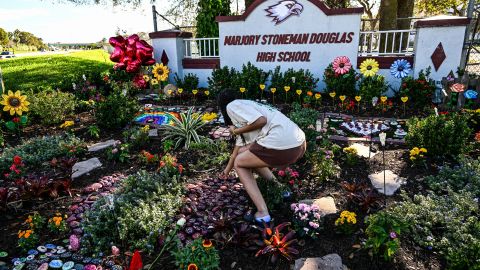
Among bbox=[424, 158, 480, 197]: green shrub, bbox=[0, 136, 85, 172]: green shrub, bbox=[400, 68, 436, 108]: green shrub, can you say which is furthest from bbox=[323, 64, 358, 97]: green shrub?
bbox=[0, 136, 85, 172]: green shrub

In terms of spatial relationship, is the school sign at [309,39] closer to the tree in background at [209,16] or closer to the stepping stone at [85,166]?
the tree in background at [209,16]

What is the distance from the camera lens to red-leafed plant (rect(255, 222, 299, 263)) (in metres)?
2.61

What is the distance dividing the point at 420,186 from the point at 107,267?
3146mm

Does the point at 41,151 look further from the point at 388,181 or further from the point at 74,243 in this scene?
the point at 388,181

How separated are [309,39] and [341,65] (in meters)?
1.04

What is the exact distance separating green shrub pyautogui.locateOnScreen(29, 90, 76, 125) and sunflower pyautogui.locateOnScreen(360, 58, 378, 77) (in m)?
5.70

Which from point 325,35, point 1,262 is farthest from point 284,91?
point 1,262

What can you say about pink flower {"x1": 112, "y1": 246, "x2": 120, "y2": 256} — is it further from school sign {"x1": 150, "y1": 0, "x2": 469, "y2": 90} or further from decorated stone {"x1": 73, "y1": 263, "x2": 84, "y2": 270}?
school sign {"x1": 150, "y1": 0, "x2": 469, "y2": 90}

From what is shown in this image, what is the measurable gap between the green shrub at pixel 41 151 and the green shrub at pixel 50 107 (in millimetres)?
1113

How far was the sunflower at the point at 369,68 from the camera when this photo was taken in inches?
269

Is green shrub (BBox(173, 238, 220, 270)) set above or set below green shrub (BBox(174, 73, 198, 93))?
below

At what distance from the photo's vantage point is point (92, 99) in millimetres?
7016

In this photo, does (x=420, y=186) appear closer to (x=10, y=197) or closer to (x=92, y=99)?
(x=10, y=197)

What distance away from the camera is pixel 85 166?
4.39 metres
